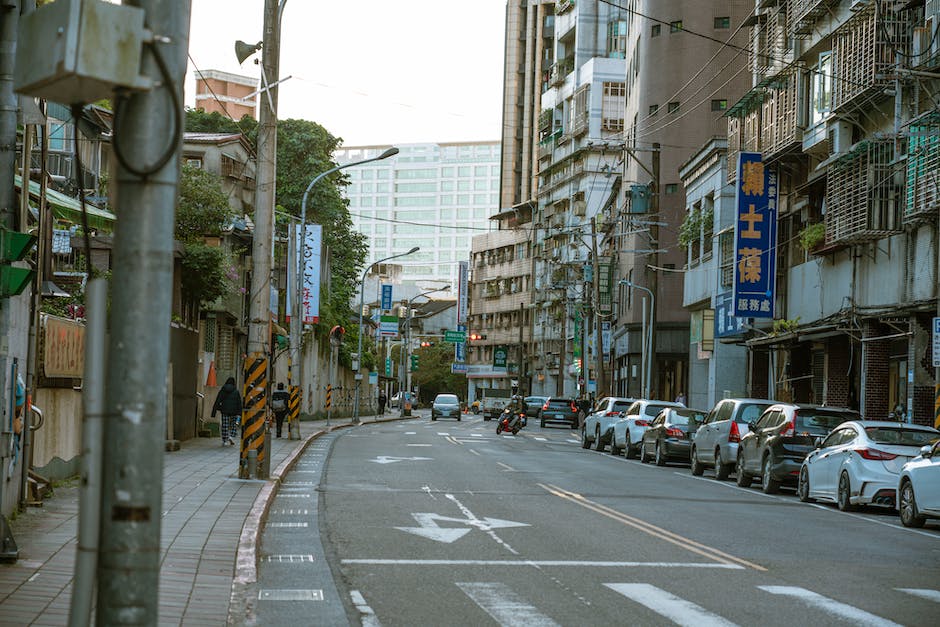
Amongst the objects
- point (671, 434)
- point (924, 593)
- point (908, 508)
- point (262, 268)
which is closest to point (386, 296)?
point (671, 434)

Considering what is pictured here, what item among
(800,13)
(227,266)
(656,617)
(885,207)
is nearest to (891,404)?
(885,207)

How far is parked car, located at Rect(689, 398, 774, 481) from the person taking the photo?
27.7 metres

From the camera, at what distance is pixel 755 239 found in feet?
131

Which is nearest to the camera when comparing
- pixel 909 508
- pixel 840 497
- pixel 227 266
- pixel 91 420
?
pixel 91 420

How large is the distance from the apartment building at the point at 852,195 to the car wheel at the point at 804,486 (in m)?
7.27

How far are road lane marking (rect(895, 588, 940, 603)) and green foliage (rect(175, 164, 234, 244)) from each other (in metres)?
28.7

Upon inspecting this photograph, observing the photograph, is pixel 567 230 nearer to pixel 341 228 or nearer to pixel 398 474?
pixel 341 228

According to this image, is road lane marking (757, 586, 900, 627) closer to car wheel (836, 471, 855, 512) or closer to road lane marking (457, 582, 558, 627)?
road lane marking (457, 582, 558, 627)

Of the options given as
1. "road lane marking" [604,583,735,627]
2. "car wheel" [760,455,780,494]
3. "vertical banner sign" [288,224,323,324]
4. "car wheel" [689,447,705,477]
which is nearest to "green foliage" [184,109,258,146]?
"vertical banner sign" [288,224,323,324]

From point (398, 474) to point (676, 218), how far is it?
4722cm

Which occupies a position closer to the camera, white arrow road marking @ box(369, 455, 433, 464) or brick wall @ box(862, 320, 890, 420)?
white arrow road marking @ box(369, 455, 433, 464)

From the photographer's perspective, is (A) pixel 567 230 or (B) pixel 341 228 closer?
(B) pixel 341 228

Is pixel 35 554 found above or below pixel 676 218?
below

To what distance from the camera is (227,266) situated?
121 feet
